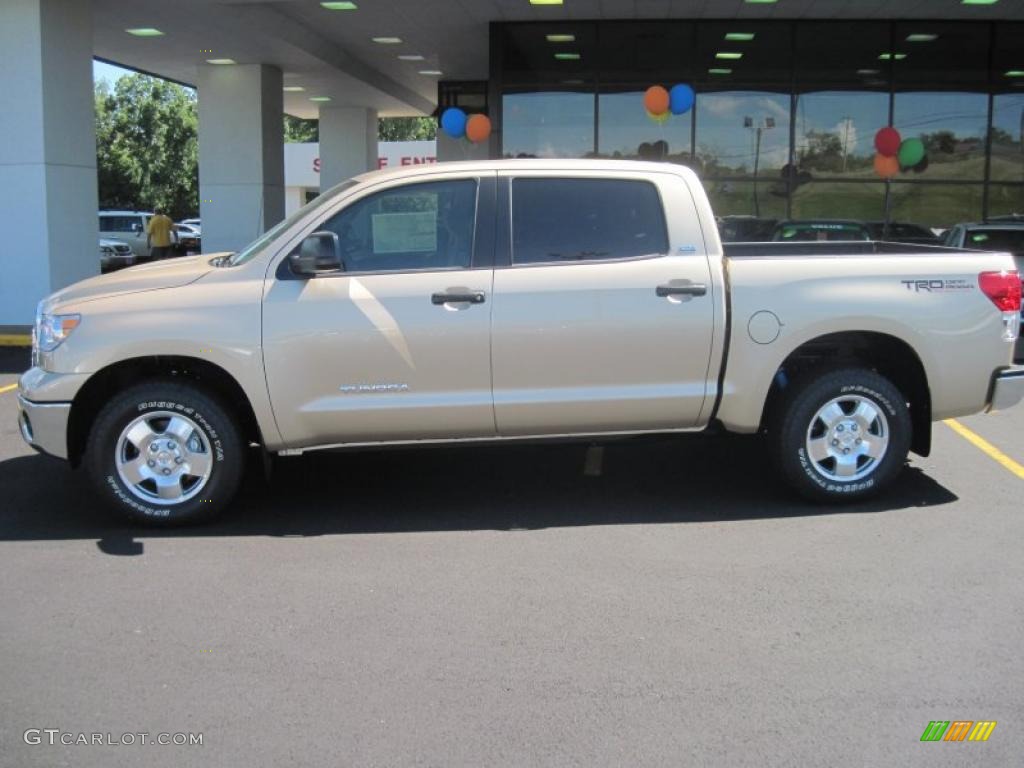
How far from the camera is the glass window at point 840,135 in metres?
18.6

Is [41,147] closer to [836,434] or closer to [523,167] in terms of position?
[523,167]

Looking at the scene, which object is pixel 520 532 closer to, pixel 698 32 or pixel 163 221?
pixel 698 32

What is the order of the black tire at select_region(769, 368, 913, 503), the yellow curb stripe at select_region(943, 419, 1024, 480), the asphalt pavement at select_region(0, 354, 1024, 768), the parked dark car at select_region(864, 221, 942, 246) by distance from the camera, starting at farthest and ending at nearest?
the parked dark car at select_region(864, 221, 942, 246)
the yellow curb stripe at select_region(943, 419, 1024, 480)
the black tire at select_region(769, 368, 913, 503)
the asphalt pavement at select_region(0, 354, 1024, 768)

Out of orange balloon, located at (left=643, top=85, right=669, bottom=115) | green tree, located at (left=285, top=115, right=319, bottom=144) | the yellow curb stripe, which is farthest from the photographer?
green tree, located at (left=285, top=115, right=319, bottom=144)

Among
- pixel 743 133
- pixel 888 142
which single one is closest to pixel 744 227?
pixel 743 133

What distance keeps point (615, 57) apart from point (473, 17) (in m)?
2.68

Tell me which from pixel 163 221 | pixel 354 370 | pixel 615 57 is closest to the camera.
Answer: pixel 354 370

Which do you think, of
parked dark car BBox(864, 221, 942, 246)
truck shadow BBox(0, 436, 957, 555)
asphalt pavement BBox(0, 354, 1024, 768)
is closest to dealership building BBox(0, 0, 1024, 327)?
parked dark car BBox(864, 221, 942, 246)

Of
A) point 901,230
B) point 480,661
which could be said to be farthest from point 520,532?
point 901,230

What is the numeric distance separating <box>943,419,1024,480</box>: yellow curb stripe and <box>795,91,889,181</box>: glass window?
1088cm

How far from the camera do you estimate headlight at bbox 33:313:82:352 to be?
5797 millimetres

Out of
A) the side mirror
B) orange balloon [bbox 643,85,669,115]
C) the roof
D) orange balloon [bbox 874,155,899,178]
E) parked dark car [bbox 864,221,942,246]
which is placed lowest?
the side mirror

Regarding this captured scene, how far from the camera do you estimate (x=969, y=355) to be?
623cm

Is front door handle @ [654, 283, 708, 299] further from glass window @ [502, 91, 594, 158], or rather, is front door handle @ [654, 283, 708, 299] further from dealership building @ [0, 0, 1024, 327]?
glass window @ [502, 91, 594, 158]
